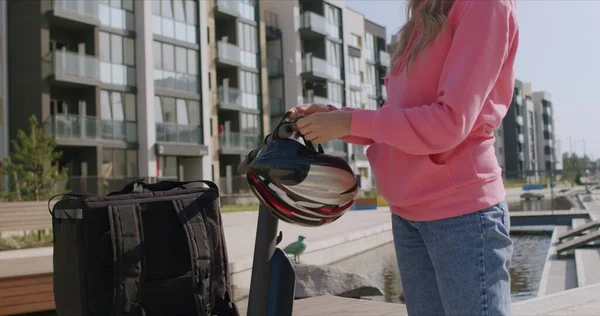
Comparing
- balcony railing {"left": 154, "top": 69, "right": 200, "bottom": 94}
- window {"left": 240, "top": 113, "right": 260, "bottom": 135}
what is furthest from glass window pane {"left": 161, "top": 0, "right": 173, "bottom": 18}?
window {"left": 240, "top": 113, "right": 260, "bottom": 135}

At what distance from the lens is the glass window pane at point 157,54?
28.8 m

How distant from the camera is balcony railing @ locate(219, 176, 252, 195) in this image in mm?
32188

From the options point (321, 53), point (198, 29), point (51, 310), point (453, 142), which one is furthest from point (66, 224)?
point (321, 53)

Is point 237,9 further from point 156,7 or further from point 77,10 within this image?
point 77,10

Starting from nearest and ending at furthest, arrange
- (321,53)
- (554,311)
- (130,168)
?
(554,311) → (130,168) → (321,53)

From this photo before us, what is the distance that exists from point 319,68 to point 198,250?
131 ft

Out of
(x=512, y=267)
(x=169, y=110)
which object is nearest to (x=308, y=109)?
(x=512, y=267)

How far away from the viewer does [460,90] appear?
133 cm

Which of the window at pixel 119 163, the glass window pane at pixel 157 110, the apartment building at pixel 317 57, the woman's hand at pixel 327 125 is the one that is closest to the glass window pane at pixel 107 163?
the window at pixel 119 163

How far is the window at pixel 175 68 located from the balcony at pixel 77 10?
12.5ft

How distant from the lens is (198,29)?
103 ft

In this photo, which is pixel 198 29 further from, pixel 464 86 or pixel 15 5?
pixel 464 86

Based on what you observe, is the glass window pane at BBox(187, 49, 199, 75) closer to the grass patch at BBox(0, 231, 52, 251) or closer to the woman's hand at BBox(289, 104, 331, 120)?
the grass patch at BBox(0, 231, 52, 251)

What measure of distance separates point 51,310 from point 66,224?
300 centimetres
